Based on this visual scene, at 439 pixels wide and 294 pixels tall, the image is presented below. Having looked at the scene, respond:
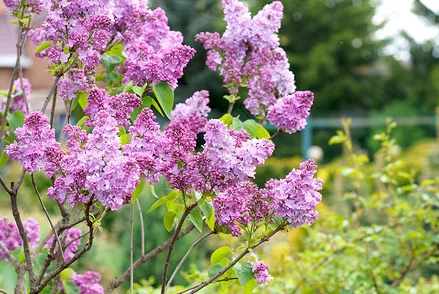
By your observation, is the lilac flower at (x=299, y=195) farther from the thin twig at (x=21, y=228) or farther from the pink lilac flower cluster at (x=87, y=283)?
the pink lilac flower cluster at (x=87, y=283)

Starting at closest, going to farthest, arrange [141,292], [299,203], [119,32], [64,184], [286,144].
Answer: [64,184] → [299,203] → [119,32] → [141,292] → [286,144]

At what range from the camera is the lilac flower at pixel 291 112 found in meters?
2.01

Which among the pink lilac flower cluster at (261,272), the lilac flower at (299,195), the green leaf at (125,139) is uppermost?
the green leaf at (125,139)

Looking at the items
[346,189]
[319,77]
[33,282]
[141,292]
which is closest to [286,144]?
[319,77]

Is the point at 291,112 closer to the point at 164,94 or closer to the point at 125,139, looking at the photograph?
the point at 164,94

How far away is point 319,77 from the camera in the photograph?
29453 mm

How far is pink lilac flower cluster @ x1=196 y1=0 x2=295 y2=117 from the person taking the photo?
2.22 metres

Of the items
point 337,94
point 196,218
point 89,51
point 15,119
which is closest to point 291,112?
point 196,218

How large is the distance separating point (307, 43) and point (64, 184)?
29.6 m

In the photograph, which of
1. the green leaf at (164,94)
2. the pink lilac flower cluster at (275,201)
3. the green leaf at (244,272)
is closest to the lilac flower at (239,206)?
the pink lilac flower cluster at (275,201)

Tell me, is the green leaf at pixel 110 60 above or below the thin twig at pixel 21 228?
above

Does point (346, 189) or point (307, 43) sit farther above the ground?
point (307, 43)

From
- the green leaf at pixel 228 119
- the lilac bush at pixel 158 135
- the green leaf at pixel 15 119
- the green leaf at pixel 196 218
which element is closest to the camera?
the lilac bush at pixel 158 135

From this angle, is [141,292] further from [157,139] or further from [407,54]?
[407,54]
